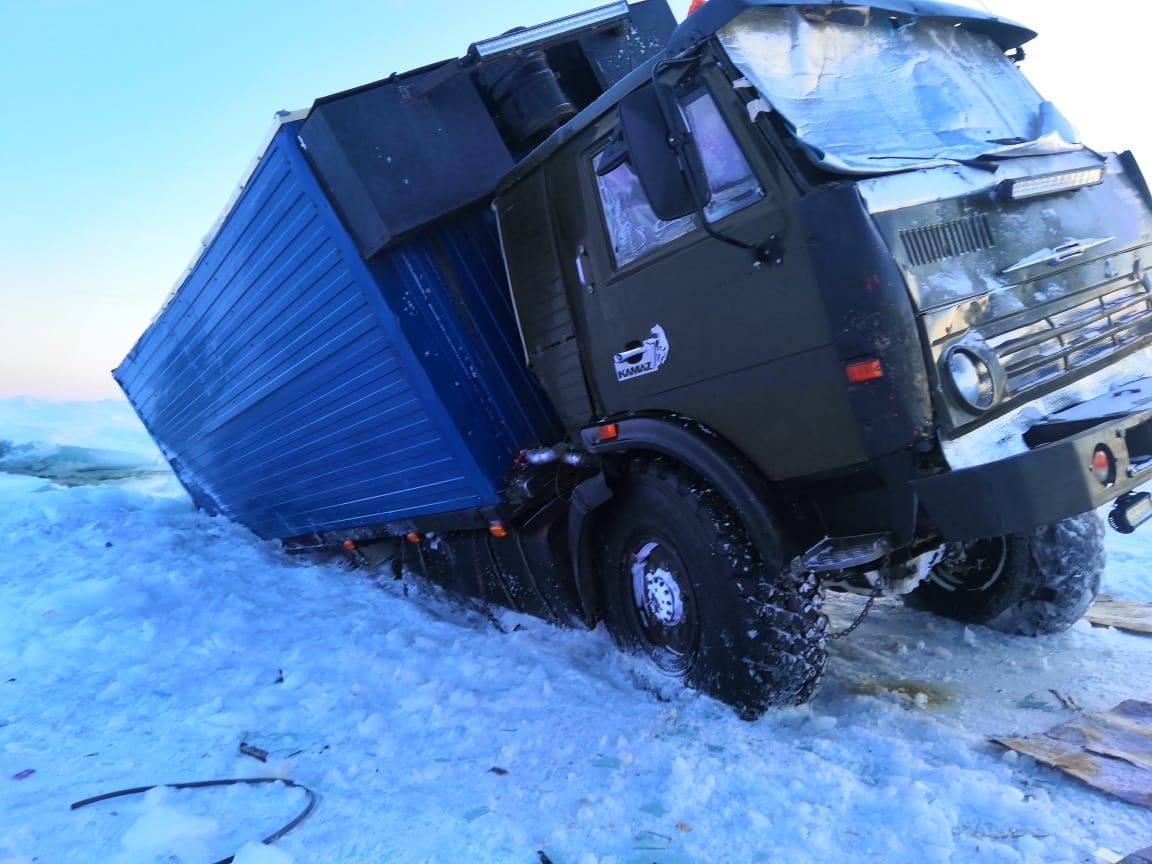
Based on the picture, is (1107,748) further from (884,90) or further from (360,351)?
(360,351)

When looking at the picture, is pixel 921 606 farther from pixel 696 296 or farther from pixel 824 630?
pixel 696 296

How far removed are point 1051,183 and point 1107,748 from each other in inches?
78.5

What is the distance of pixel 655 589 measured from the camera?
3639 millimetres

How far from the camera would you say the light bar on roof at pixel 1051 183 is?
2797 millimetres

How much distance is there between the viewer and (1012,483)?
2.36 meters

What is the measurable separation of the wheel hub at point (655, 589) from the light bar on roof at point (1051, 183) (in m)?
1.97

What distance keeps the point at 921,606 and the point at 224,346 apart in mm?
5222

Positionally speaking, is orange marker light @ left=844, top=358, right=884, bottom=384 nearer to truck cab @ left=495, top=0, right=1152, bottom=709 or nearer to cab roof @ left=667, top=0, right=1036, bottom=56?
truck cab @ left=495, top=0, right=1152, bottom=709

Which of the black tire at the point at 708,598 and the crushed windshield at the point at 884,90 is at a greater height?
the crushed windshield at the point at 884,90

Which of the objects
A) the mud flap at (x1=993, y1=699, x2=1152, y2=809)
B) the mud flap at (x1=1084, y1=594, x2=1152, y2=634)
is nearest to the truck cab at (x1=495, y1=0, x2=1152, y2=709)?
the mud flap at (x1=1084, y1=594, x2=1152, y2=634)

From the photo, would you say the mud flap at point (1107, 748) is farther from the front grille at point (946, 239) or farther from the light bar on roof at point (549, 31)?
the light bar on roof at point (549, 31)

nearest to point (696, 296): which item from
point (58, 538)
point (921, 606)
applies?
point (921, 606)

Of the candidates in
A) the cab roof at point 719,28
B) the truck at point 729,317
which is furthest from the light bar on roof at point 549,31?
the cab roof at point 719,28

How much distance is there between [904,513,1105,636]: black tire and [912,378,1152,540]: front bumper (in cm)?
109
